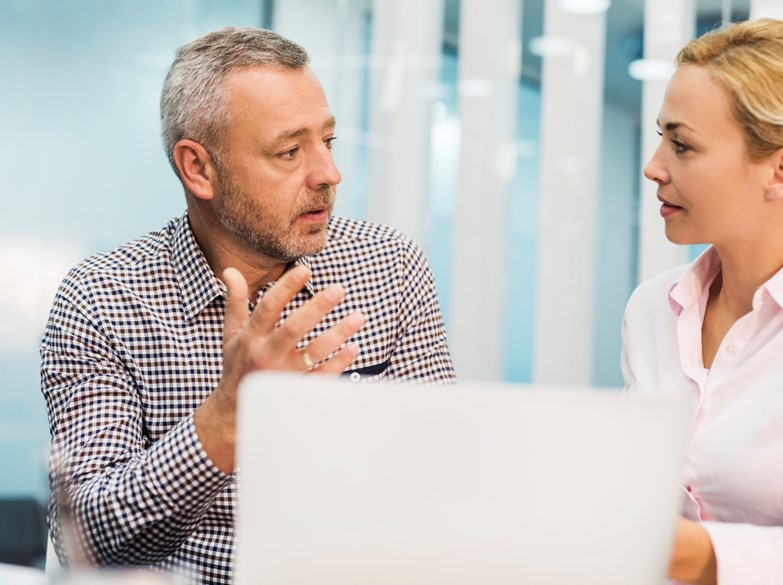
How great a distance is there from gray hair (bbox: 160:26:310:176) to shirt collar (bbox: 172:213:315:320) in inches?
6.9

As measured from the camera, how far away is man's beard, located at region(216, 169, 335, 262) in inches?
63.3

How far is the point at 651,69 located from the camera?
7.95 feet

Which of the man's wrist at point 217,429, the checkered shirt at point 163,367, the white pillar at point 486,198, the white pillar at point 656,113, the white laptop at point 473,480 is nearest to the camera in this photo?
the white laptop at point 473,480

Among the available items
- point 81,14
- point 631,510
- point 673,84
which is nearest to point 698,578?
point 631,510

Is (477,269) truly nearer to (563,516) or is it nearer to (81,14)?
(81,14)

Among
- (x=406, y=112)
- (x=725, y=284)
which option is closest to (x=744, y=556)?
(x=725, y=284)

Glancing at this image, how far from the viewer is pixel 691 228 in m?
1.48

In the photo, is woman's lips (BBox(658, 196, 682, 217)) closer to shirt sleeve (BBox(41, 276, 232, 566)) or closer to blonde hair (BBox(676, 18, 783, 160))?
blonde hair (BBox(676, 18, 783, 160))

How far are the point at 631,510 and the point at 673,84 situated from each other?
1016 mm

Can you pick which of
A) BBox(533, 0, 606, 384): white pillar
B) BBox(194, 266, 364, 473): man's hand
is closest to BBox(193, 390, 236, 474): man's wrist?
BBox(194, 266, 364, 473): man's hand

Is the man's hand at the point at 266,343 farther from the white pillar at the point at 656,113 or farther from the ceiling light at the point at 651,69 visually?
the ceiling light at the point at 651,69

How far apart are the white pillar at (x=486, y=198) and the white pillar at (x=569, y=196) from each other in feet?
0.47

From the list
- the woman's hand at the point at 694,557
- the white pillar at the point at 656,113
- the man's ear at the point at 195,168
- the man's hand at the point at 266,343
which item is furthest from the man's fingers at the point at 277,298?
the white pillar at the point at 656,113

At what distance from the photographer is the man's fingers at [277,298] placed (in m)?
0.99
